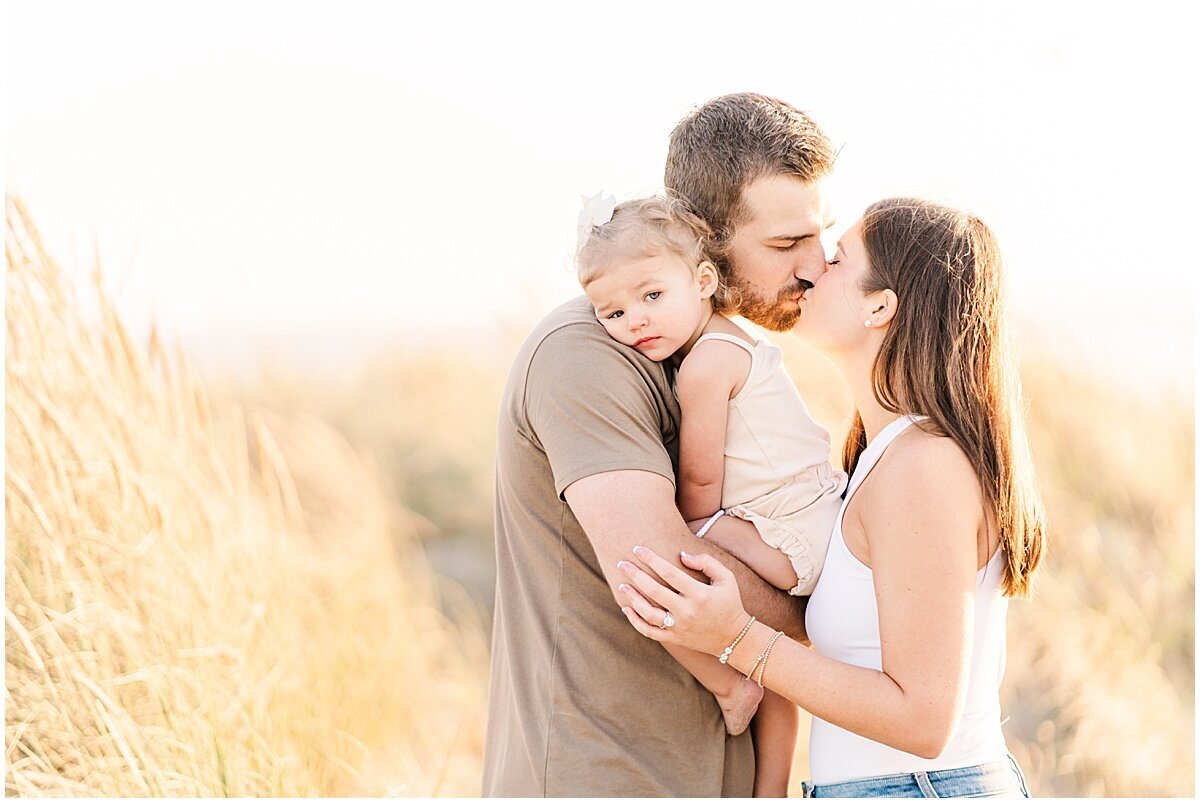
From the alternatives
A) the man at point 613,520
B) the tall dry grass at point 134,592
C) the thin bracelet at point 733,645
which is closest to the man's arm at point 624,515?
the man at point 613,520

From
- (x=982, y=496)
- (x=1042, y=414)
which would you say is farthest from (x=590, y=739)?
(x=1042, y=414)

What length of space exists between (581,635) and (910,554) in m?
0.65

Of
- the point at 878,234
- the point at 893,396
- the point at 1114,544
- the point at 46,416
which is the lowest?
the point at 1114,544

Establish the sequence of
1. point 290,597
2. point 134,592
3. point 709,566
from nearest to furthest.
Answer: point 709,566 < point 134,592 < point 290,597

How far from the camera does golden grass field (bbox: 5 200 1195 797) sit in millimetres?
3041

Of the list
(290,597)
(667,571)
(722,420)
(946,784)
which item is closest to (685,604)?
(667,571)

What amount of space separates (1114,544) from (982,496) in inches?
144

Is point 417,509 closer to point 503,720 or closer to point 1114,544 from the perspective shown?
point 1114,544

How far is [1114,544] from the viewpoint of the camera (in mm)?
5188

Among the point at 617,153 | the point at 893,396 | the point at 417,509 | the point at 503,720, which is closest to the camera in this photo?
the point at 893,396

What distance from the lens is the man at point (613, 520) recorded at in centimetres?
198

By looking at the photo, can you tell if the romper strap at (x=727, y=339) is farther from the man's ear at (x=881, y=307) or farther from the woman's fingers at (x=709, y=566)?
the woman's fingers at (x=709, y=566)

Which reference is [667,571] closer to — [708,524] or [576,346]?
[708,524]

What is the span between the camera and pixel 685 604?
6.34ft
